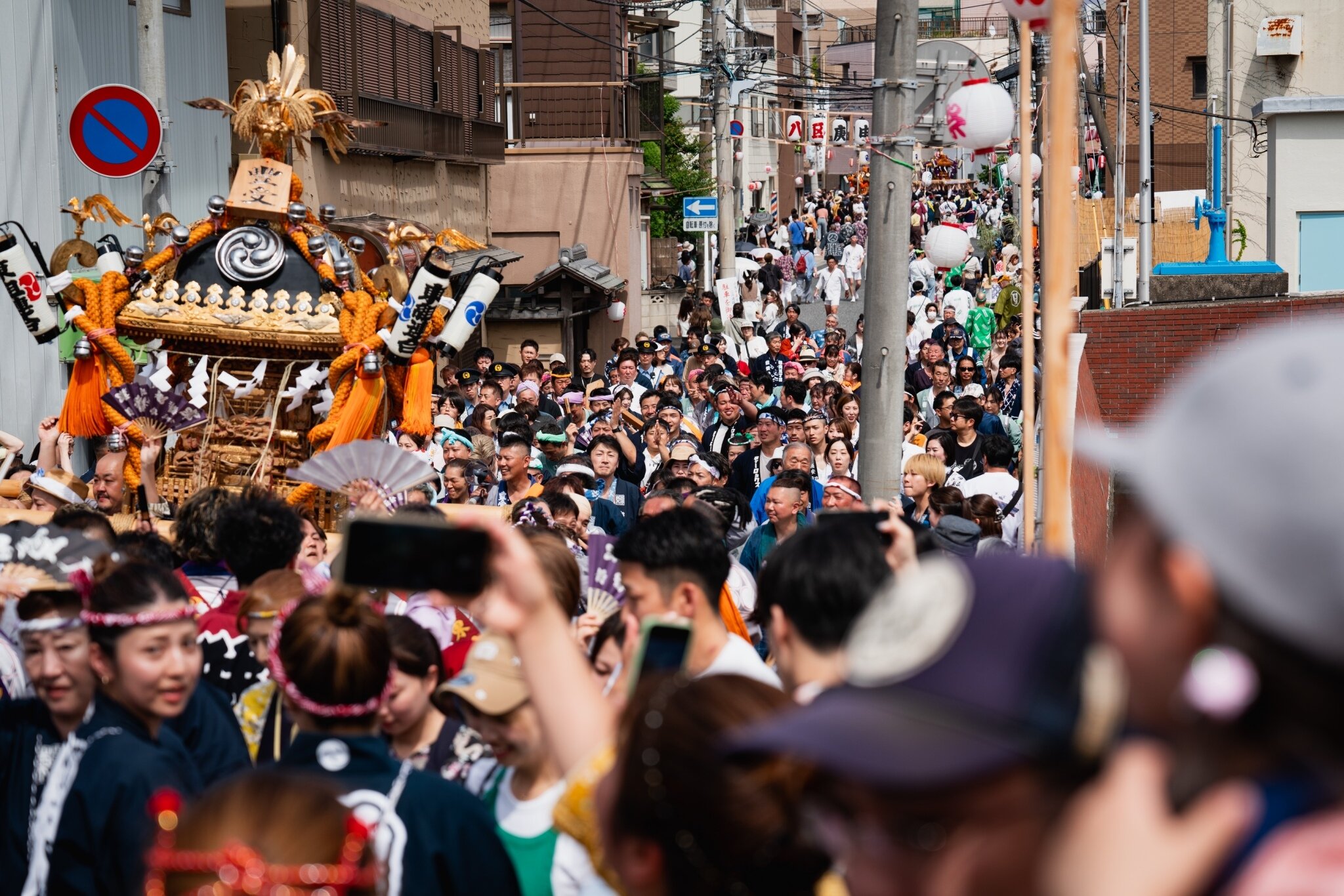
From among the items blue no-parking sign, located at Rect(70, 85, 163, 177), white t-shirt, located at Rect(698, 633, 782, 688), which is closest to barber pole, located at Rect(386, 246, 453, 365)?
blue no-parking sign, located at Rect(70, 85, 163, 177)

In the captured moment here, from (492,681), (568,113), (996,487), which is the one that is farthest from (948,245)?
(568,113)

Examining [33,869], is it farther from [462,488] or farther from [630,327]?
[630,327]

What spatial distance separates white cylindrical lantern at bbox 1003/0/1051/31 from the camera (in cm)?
524

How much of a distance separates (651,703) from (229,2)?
17.4 meters

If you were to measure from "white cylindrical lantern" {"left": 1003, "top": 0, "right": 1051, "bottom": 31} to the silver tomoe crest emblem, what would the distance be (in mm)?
4529

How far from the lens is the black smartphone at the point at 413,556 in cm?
239

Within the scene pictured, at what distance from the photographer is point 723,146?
1019 inches

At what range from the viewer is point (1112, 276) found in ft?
64.8

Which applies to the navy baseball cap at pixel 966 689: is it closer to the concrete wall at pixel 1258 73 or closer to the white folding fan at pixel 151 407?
the white folding fan at pixel 151 407

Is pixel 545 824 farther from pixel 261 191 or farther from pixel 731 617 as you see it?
pixel 261 191

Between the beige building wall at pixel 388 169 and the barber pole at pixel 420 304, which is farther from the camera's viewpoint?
the beige building wall at pixel 388 169

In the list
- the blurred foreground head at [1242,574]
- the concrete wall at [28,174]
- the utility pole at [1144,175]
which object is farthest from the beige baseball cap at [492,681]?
the utility pole at [1144,175]

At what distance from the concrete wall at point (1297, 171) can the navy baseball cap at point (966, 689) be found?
19457 millimetres

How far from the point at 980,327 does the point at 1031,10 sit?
14.6 metres
